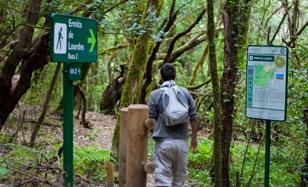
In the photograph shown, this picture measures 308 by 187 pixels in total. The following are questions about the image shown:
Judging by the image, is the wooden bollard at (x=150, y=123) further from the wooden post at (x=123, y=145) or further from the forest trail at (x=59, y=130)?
the forest trail at (x=59, y=130)

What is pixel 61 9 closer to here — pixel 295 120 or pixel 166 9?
pixel 295 120

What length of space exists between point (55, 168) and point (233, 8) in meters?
3.59

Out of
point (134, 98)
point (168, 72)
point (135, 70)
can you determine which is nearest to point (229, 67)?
point (168, 72)

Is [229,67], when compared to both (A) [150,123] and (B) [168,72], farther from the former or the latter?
(A) [150,123]

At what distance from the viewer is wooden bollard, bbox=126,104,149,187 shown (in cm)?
580

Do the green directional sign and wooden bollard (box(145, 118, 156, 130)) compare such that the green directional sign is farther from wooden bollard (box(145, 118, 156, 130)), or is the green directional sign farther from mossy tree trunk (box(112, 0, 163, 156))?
mossy tree trunk (box(112, 0, 163, 156))

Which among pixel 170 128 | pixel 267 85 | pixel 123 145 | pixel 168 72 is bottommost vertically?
pixel 123 145

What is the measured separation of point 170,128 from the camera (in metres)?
5.85

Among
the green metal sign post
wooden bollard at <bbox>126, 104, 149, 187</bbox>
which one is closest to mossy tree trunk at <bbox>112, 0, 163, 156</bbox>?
wooden bollard at <bbox>126, 104, 149, 187</bbox>

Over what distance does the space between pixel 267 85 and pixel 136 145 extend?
174 centimetres

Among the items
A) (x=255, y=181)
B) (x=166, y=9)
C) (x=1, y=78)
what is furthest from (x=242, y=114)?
(x=166, y=9)

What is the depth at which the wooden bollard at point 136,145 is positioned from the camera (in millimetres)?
5805

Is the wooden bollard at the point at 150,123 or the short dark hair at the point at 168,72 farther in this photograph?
the short dark hair at the point at 168,72

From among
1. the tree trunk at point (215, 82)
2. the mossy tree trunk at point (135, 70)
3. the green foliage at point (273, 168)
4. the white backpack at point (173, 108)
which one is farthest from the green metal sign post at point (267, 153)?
the mossy tree trunk at point (135, 70)
